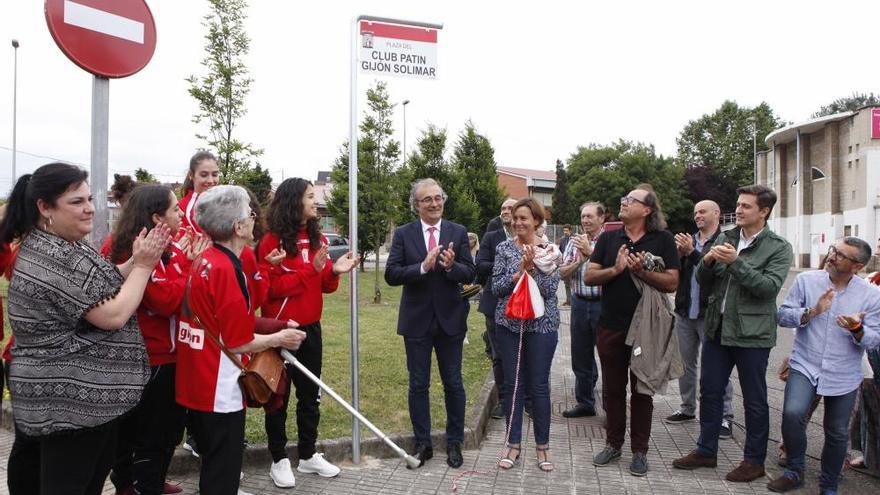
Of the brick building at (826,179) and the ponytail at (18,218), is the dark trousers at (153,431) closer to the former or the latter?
the ponytail at (18,218)

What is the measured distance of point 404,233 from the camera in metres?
4.79

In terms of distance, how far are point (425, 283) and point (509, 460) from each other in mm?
1513

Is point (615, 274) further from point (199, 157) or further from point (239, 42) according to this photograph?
point (239, 42)

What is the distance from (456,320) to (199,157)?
2.39 metres

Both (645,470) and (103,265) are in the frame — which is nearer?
(103,265)

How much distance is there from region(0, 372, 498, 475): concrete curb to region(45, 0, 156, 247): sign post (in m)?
1.96

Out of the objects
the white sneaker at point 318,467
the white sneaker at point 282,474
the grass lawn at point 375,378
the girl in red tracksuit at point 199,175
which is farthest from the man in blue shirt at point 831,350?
the girl in red tracksuit at point 199,175

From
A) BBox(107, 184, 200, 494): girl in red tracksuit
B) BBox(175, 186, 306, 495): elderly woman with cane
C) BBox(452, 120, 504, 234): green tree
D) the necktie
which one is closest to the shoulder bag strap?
BBox(175, 186, 306, 495): elderly woman with cane

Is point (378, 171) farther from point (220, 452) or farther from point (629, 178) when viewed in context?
point (629, 178)

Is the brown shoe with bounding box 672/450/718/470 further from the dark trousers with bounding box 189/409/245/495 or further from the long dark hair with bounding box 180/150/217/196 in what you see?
the long dark hair with bounding box 180/150/217/196

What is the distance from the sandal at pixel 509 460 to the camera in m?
4.61

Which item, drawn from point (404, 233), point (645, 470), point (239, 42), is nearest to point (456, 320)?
point (404, 233)

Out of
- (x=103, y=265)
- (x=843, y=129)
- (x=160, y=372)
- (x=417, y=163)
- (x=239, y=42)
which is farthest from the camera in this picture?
(x=843, y=129)

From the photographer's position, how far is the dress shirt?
163 inches
